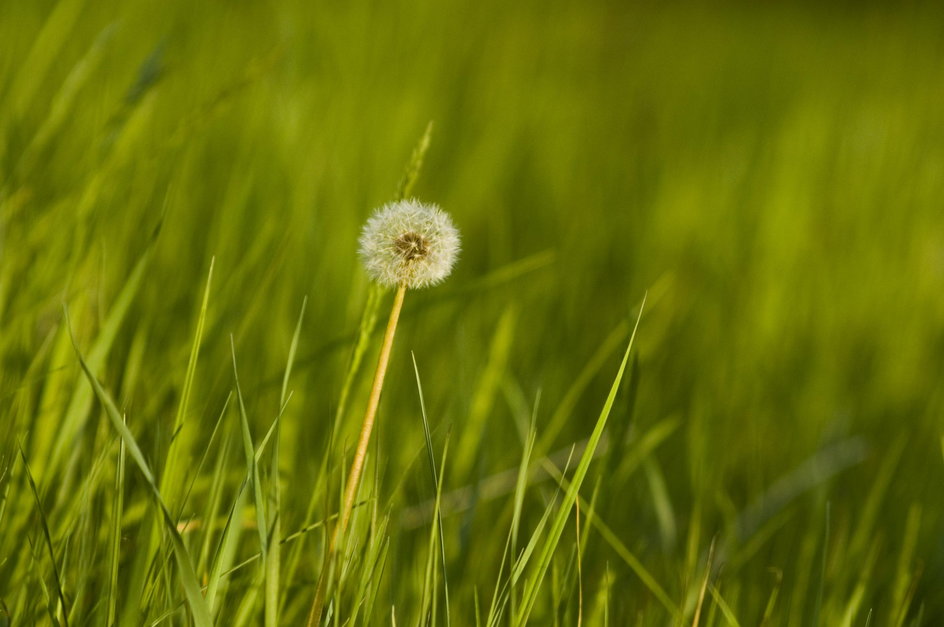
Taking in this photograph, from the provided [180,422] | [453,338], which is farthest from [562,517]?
[453,338]

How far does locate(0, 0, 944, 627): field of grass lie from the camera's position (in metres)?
0.69

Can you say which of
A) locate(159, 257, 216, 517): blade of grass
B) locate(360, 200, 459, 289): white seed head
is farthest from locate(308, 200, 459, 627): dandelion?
locate(159, 257, 216, 517): blade of grass

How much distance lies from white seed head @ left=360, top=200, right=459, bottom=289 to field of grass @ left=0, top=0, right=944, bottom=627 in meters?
0.05

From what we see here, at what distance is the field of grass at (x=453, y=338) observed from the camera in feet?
2.26

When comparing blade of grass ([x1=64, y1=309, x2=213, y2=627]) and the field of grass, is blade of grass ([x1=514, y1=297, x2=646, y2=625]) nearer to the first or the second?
the field of grass

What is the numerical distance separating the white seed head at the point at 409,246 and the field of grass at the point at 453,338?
47 mm

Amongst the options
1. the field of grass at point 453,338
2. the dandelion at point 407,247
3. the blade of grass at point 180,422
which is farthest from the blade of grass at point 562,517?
the blade of grass at point 180,422

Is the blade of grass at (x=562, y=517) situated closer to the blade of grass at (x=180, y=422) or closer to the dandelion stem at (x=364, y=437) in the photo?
the dandelion stem at (x=364, y=437)

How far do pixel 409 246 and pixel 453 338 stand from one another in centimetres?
66

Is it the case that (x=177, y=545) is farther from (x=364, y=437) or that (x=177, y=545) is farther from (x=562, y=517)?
(x=562, y=517)

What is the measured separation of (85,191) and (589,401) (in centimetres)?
71

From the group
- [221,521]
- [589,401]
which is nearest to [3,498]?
[221,521]

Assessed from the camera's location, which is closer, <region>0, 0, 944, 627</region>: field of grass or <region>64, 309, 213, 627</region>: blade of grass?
<region>64, 309, 213, 627</region>: blade of grass

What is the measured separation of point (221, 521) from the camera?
0.82 m
